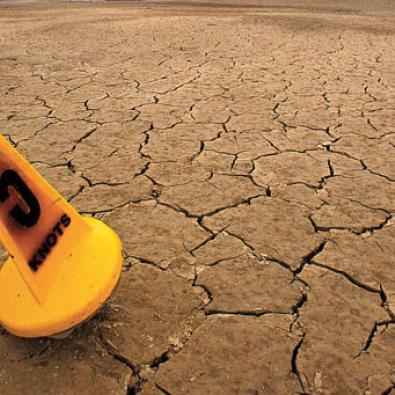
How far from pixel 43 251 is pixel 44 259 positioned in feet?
0.07

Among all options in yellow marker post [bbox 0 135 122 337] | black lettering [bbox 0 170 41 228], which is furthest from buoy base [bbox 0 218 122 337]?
black lettering [bbox 0 170 41 228]

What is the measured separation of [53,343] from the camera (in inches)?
46.6

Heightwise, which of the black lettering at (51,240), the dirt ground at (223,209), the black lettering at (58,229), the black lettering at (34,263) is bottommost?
the dirt ground at (223,209)

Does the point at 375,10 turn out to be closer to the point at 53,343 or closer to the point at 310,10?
the point at 310,10

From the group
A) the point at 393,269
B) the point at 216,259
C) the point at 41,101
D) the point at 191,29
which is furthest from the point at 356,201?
the point at 191,29

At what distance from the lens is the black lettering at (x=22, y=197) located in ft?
3.21

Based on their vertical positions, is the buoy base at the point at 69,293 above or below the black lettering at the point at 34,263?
below

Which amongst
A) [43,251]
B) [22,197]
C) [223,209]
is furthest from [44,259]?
[223,209]

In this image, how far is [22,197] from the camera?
1023mm

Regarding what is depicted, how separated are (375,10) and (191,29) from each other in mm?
4342

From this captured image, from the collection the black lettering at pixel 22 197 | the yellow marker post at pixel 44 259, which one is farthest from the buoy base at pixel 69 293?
the black lettering at pixel 22 197

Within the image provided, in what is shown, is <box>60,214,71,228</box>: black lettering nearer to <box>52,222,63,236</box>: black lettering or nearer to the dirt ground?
<box>52,222,63,236</box>: black lettering

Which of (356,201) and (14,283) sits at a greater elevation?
(14,283)

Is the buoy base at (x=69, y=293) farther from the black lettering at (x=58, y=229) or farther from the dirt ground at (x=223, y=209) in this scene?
the dirt ground at (x=223, y=209)
